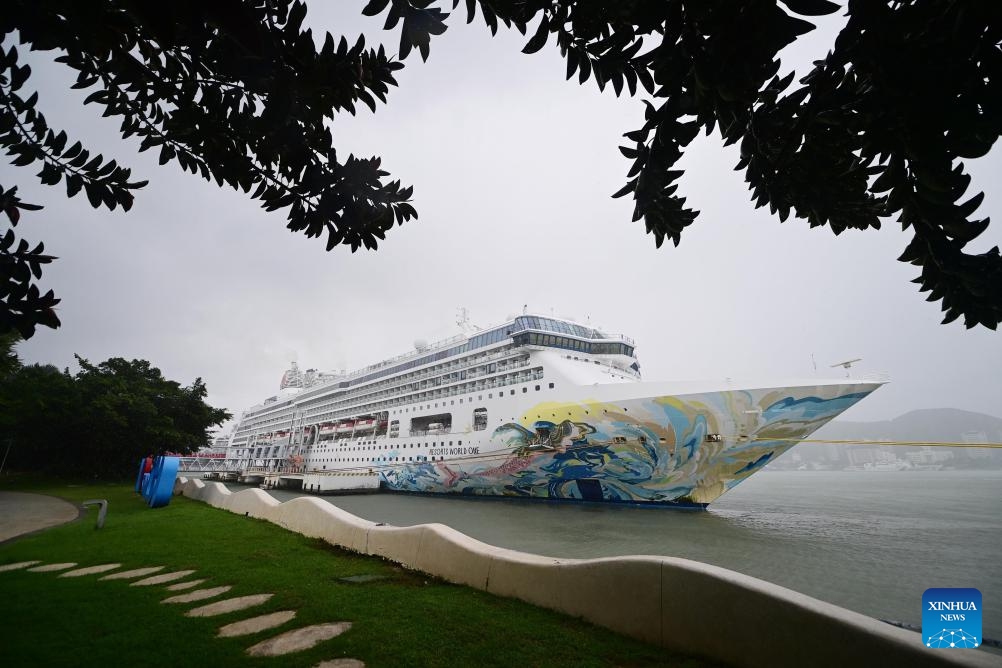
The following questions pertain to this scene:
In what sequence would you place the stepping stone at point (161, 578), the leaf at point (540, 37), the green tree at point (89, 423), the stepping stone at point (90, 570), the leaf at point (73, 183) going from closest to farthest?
the leaf at point (540, 37) → the leaf at point (73, 183) → the stepping stone at point (161, 578) → the stepping stone at point (90, 570) → the green tree at point (89, 423)

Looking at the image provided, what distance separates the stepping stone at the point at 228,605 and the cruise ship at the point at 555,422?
14.5 m

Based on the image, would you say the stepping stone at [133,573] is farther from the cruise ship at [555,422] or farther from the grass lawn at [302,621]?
the cruise ship at [555,422]

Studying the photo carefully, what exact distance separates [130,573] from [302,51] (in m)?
7.32

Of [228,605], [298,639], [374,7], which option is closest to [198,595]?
[228,605]

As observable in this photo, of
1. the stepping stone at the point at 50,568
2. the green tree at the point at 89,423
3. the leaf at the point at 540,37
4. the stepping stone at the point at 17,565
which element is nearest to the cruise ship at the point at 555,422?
the green tree at the point at 89,423

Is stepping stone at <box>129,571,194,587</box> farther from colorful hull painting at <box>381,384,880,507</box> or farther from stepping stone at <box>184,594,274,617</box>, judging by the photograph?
colorful hull painting at <box>381,384,880,507</box>

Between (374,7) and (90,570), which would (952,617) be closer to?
(374,7)

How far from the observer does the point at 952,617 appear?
Answer: 2777 mm

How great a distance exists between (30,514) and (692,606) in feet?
64.3

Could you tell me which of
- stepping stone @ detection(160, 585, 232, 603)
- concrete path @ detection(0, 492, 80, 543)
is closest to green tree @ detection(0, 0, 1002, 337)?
stepping stone @ detection(160, 585, 232, 603)

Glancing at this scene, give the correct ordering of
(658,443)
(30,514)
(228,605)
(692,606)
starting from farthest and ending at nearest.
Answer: (658,443), (30,514), (228,605), (692,606)

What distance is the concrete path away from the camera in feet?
35.3

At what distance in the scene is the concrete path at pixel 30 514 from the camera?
1076cm

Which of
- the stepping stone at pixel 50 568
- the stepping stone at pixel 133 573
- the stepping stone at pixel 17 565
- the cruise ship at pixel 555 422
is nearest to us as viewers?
the stepping stone at pixel 133 573
